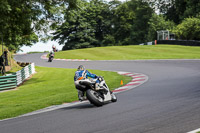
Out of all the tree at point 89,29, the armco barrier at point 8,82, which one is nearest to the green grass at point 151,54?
the armco barrier at point 8,82

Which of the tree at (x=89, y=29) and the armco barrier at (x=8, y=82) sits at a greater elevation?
the tree at (x=89, y=29)

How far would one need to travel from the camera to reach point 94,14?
83.5 metres

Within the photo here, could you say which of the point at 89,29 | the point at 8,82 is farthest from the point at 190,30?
the point at 89,29

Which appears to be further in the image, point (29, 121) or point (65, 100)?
point (65, 100)

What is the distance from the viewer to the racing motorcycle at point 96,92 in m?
9.95

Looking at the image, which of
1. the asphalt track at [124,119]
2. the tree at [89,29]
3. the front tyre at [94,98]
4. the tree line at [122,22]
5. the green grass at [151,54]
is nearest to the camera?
the asphalt track at [124,119]

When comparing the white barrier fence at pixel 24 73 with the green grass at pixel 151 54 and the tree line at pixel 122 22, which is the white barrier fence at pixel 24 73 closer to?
the green grass at pixel 151 54

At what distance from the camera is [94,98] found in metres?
9.92

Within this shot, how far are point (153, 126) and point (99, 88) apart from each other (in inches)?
149

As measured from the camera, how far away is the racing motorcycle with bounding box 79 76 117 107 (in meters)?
9.95

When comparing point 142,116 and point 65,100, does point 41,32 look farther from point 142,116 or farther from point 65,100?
point 142,116

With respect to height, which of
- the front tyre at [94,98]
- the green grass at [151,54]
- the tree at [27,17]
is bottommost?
the front tyre at [94,98]

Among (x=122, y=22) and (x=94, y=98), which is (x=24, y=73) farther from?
(x=122, y=22)

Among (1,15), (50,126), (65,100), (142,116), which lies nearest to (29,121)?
(50,126)
